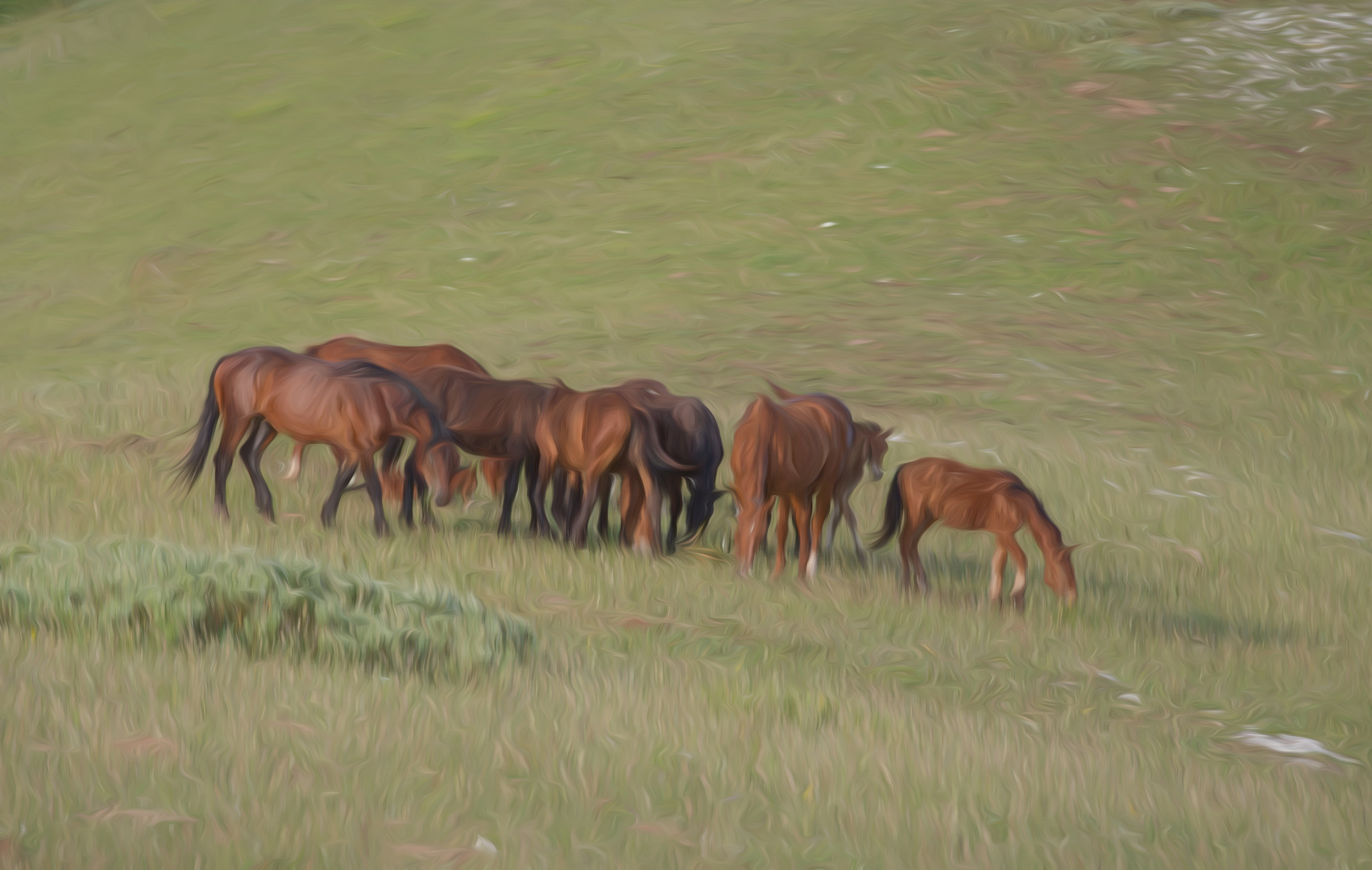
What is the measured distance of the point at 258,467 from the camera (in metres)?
9.82

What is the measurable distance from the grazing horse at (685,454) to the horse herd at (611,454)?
0.01m

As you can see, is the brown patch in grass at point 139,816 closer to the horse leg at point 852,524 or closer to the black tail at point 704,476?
the black tail at point 704,476

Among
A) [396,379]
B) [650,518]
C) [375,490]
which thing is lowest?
[650,518]

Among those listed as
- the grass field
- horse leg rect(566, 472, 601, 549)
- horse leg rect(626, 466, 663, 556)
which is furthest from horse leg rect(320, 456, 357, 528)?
horse leg rect(626, 466, 663, 556)

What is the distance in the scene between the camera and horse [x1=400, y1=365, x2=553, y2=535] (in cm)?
973

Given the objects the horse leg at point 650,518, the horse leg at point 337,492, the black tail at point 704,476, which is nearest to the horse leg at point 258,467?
the horse leg at point 337,492

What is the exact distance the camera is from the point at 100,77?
32.3 metres

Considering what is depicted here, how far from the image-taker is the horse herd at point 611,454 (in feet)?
30.2

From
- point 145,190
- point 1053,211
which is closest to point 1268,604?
point 1053,211

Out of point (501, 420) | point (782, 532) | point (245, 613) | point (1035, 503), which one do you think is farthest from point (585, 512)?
point (245, 613)

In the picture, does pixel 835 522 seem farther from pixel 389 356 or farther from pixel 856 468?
pixel 389 356

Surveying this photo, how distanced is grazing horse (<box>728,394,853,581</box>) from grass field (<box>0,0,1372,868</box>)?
413mm

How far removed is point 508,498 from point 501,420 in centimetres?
52

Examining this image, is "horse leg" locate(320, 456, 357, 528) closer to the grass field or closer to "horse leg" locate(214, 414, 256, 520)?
the grass field
